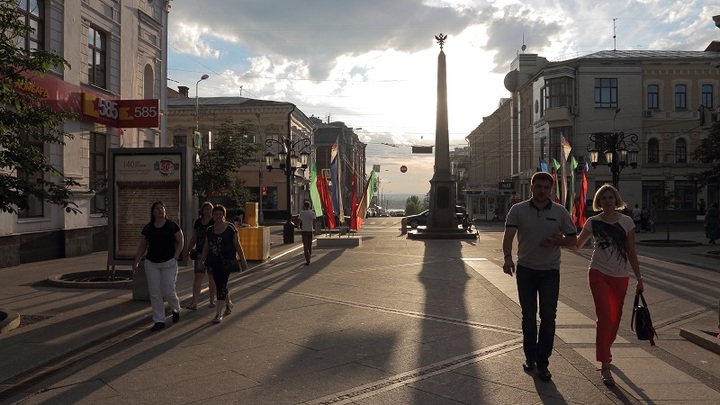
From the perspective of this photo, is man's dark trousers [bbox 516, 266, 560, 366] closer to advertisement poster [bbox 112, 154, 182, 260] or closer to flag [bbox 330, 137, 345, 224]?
advertisement poster [bbox 112, 154, 182, 260]

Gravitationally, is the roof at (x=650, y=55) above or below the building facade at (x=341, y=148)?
above

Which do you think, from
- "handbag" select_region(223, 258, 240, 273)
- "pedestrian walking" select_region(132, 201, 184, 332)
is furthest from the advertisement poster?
"pedestrian walking" select_region(132, 201, 184, 332)

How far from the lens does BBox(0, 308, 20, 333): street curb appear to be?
780 centimetres

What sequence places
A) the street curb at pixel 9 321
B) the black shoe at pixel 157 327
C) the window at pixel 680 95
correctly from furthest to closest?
the window at pixel 680 95, the black shoe at pixel 157 327, the street curb at pixel 9 321

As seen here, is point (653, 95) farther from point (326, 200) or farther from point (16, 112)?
point (16, 112)

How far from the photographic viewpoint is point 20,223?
1631 cm

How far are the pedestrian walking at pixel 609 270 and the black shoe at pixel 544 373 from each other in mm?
470

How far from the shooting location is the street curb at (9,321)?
780cm

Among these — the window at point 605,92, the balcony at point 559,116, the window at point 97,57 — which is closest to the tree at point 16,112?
the window at point 97,57

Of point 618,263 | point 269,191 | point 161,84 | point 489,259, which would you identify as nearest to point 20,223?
point 161,84

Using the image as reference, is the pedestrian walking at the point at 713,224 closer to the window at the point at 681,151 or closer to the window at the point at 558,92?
the window at the point at 558,92

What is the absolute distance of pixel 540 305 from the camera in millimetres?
5719

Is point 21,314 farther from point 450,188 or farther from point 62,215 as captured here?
point 450,188

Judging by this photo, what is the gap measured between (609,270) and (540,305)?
69cm
